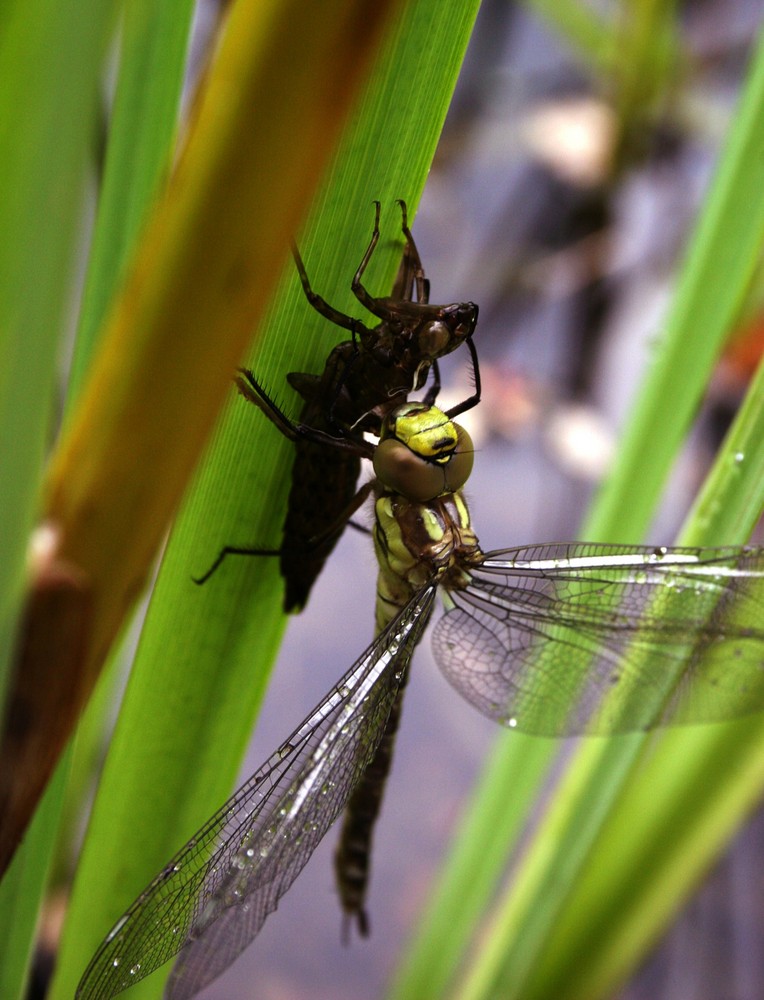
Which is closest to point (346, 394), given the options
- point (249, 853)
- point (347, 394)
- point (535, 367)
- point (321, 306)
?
point (347, 394)

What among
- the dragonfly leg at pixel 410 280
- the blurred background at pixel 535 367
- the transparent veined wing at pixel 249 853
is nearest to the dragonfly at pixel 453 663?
the transparent veined wing at pixel 249 853

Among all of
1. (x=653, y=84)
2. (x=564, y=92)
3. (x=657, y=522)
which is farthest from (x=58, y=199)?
(x=564, y=92)

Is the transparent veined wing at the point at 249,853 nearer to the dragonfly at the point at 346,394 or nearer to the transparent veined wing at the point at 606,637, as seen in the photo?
the dragonfly at the point at 346,394

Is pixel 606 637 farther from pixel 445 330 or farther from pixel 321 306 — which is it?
pixel 321 306

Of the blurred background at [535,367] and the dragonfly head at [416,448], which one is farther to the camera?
the blurred background at [535,367]

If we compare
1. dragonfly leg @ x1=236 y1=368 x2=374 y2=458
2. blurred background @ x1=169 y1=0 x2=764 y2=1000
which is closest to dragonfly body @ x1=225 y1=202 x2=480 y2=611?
dragonfly leg @ x1=236 y1=368 x2=374 y2=458

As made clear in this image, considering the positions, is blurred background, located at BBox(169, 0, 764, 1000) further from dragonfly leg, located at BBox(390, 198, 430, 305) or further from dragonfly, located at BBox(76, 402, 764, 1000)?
dragonfly leg, located at BBox(390, 198, 430, 305)
